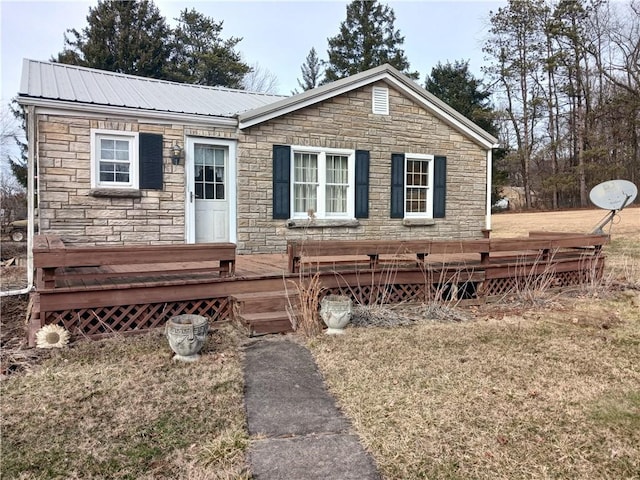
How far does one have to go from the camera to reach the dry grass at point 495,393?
7.81 feet

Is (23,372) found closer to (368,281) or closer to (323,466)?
(323,466)

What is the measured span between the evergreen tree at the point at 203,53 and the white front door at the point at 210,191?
18.3 m

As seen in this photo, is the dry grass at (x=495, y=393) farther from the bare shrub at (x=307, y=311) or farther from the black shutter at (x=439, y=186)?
the black shutter at (x=439, y=186)

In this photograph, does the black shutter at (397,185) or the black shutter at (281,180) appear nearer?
the black shutter at (281,180)

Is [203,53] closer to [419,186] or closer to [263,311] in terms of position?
[419,186]

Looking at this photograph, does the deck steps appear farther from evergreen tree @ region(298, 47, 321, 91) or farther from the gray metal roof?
evergreen tree @ region(298, 47, 321, 91)

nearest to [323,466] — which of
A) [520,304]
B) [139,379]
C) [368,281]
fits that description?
[139,379]

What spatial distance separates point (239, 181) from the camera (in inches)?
327

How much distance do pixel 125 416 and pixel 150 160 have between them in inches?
219

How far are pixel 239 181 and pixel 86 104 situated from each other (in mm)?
2689

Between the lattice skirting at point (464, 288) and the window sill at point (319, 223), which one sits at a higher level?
the window sill at point (319, 223)

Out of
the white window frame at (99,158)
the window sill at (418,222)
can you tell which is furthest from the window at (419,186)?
the white window frame at (99,158)

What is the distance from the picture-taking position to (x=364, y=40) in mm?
28984

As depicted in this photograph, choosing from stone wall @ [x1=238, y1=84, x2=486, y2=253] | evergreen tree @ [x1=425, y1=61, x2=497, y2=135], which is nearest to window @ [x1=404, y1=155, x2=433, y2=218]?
stone wall @ [x1=238, y1=84, x2=486, y2=253]
